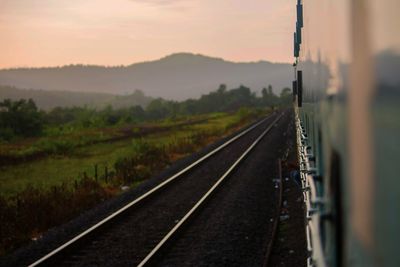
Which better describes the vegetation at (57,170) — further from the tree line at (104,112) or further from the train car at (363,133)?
the train car at (363,133)

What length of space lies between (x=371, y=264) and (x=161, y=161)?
21.9 meters

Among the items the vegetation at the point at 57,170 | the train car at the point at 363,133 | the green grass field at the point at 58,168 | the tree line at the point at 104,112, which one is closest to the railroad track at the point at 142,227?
the vegetation at the point at 57,170

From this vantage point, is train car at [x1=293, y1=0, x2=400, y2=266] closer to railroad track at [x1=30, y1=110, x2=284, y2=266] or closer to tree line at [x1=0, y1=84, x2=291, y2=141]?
railroad track at [x1=30, y1=110, x2=284, y2=266]

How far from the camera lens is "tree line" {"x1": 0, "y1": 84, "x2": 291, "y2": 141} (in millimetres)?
51688

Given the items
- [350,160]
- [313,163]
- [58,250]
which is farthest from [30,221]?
[350,160]

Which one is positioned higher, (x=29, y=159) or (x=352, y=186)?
(x=352, y=186)

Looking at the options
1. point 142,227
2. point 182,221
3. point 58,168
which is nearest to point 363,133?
point 182,221

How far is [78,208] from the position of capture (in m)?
14.1

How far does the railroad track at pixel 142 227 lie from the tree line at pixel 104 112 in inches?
1386

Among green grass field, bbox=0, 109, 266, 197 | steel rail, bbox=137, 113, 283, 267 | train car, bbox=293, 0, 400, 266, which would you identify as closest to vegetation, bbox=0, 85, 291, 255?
green grass field, bbox=0, 109, 266, 197

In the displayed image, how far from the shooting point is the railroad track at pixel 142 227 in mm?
9422

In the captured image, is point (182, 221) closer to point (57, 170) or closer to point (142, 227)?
point (142, 227)

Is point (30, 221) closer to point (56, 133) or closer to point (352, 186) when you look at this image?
point (352, 186)

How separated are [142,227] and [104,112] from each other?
73.6 meters
